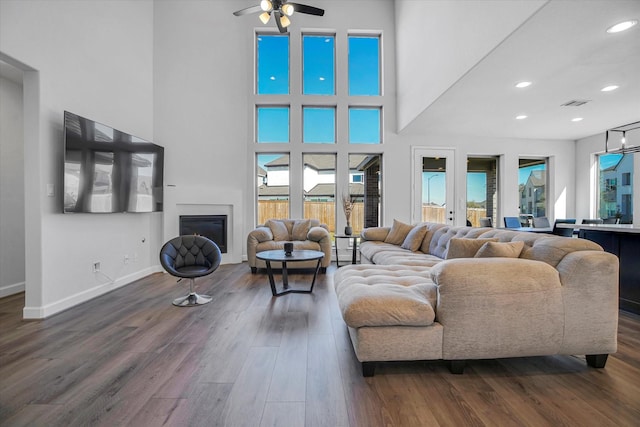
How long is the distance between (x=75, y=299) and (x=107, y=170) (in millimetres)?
1569

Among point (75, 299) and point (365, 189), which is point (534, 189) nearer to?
point (365, 189)

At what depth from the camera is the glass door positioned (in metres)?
6.39

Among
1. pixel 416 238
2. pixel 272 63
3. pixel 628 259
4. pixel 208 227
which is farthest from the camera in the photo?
pixel 272 63

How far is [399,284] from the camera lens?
2354 mm

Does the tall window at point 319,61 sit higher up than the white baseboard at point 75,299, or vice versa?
the tall window at point 319,61

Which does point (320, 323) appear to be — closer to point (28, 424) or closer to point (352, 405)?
point (352, 405)

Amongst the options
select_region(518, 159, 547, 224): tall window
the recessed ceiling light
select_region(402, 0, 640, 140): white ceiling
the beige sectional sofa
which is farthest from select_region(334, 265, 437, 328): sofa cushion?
select_region(518, 159, 547, 224): tall window

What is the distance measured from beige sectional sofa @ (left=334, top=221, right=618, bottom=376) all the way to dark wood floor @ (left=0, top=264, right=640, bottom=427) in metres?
0.17

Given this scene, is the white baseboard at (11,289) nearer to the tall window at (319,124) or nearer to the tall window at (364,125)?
the tall window at (319,124)

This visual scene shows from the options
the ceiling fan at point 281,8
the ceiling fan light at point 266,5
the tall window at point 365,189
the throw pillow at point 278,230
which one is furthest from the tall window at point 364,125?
the ceiling fan light at point 266,5

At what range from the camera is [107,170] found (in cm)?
378

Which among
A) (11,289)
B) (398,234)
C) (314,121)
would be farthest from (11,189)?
(398,234)

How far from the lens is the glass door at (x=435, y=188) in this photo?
6395 millimetres

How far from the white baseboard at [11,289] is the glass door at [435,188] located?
6.49m
